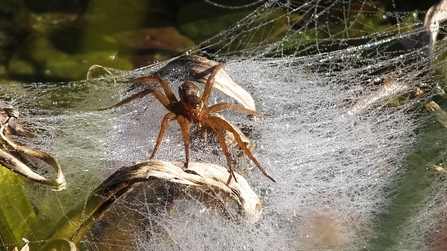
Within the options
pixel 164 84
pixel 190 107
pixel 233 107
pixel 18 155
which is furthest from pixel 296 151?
pixel 18 155

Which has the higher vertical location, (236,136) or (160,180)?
(236,136)

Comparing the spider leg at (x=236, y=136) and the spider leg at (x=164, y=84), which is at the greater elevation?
the spider leg at (x=164, y=84)

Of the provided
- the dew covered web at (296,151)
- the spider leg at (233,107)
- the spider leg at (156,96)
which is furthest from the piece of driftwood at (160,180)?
the spider leg at (156,96)

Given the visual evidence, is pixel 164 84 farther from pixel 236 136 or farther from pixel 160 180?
pixel 160 180

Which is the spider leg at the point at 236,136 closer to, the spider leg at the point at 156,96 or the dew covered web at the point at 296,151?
the dew covered web at the point at 296,151

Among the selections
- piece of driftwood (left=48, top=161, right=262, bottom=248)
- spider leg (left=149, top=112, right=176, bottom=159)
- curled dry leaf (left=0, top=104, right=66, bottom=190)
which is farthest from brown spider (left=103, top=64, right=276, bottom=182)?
curled dry leaf (left=0, top=104, right=66, bottom=190)

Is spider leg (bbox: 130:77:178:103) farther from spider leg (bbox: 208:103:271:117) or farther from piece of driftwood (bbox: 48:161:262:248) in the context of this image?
piece of driftwood (bbox: 48:161:262:248)

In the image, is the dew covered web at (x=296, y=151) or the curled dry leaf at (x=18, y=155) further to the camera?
the dew covered web at (x=296, y=151)
